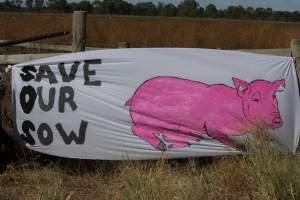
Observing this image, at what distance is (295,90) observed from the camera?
6406 mm

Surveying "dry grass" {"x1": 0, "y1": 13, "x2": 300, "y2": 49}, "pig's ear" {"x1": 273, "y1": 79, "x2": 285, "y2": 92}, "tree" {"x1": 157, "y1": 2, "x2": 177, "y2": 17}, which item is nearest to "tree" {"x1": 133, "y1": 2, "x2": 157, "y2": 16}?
"tree" {"x1": 157, "y1": 2, "x2": 177, "y2": 17}

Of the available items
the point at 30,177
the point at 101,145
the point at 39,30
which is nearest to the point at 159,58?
the point at 101,145

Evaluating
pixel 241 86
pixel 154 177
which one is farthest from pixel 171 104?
pixel 154 177

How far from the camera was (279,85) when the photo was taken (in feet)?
20.9

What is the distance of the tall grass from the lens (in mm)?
4652

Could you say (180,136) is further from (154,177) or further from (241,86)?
(154,177)

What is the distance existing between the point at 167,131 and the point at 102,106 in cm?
70

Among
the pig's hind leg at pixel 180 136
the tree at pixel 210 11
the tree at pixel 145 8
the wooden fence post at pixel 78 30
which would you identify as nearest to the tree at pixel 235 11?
the tree at pixel 210 11

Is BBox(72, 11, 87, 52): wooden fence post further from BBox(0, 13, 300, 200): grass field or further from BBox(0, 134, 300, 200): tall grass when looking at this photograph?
BBox(0, 134, 300, 200): tall grass

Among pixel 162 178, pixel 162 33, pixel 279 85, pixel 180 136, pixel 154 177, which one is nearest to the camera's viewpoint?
pixel 154 177

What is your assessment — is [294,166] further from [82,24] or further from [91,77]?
[82,24]

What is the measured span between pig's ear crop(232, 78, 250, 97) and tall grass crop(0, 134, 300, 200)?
0.65 m

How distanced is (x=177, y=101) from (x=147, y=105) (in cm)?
30

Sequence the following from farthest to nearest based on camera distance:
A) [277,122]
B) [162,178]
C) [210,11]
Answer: [210,11]
[277,122]
[162,178]
